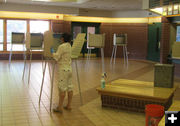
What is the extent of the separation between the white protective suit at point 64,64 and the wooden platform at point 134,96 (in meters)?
0.71

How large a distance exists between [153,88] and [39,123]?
2.29 metres

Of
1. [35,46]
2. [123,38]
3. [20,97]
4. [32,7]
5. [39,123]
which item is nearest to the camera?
[39,123]

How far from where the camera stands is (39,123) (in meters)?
3.80

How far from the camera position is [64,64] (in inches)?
167

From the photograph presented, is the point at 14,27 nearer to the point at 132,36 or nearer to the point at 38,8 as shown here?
the point at 38,8

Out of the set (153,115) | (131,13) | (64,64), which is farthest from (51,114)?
(131,13)

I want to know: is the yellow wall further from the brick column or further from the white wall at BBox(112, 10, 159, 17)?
the brick column

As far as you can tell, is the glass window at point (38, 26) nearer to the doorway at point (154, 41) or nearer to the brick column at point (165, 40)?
the doorway at point (154, 41)

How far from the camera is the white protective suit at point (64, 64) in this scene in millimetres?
4207

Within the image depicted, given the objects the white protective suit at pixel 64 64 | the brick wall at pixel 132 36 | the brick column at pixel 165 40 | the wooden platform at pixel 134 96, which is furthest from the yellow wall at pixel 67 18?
the white protective suit at pixel 64 64

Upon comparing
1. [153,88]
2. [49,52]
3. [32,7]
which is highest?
[32,7]

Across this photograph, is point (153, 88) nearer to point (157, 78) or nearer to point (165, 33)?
point (157, 78)

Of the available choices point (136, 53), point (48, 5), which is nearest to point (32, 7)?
point (48, 5)

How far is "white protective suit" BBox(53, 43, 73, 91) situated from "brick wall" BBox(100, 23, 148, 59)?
11270mm
